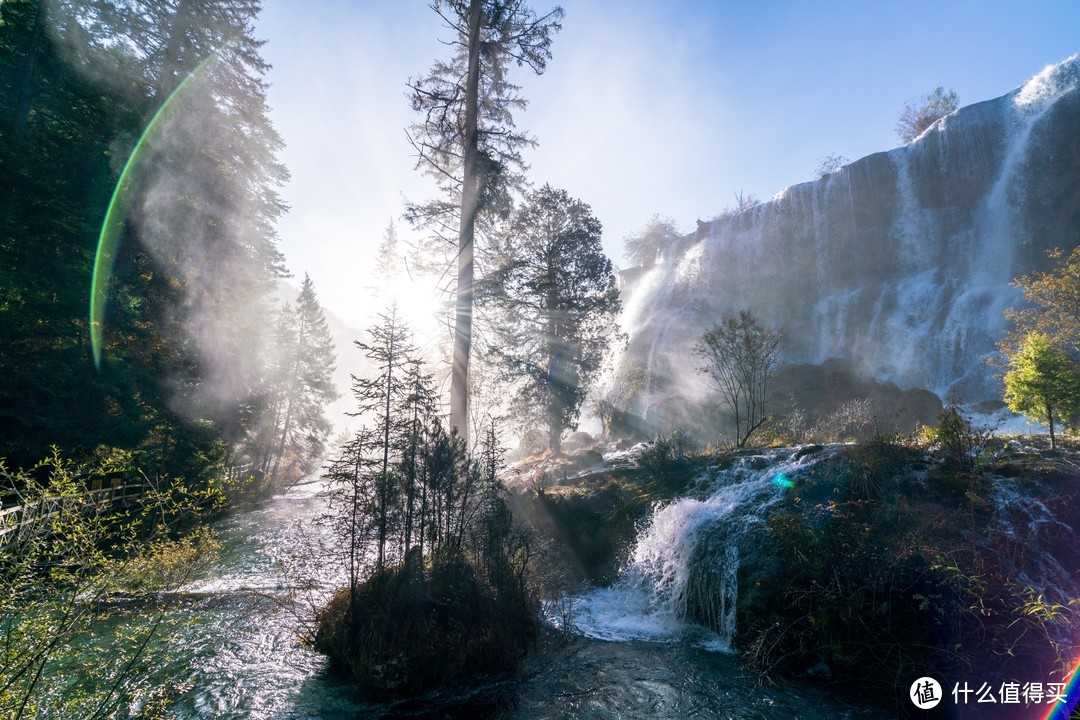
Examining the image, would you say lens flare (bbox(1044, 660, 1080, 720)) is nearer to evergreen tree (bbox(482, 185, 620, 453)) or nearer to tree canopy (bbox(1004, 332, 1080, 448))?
tree canopy (bbox(1004, 332, 1080, 448))

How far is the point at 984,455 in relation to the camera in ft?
28.1

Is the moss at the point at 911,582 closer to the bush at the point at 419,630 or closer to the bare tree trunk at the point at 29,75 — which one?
the bush at the point at 419,630

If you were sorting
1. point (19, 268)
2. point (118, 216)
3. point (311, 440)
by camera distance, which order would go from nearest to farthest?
point (19, 268) → point (118, 216) → point (311, 440)

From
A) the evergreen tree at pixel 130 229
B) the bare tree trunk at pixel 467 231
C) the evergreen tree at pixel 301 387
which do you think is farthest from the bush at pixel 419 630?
the evergreen tree at pixel 301 387

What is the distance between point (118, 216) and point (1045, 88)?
140 ft

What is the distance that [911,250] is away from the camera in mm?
29000

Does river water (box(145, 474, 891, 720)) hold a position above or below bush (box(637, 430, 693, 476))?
below

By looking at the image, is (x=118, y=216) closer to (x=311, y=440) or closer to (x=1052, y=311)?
(x=311, y=440)

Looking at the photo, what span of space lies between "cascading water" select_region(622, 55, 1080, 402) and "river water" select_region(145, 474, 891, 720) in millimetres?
19361

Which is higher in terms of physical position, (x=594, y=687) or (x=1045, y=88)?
(x=1045, y=88)

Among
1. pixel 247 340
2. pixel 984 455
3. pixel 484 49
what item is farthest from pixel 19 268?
pixel 984 455

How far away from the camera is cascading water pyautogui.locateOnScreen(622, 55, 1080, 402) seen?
2402cm

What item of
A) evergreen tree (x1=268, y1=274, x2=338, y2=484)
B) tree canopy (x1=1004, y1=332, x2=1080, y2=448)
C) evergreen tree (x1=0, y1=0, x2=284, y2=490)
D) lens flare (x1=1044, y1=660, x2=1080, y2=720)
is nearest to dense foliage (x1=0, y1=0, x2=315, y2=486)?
evergreen tree (x1=0, y1=0, x2=284, y2=490)

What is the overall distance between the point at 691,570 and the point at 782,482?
2.85m
